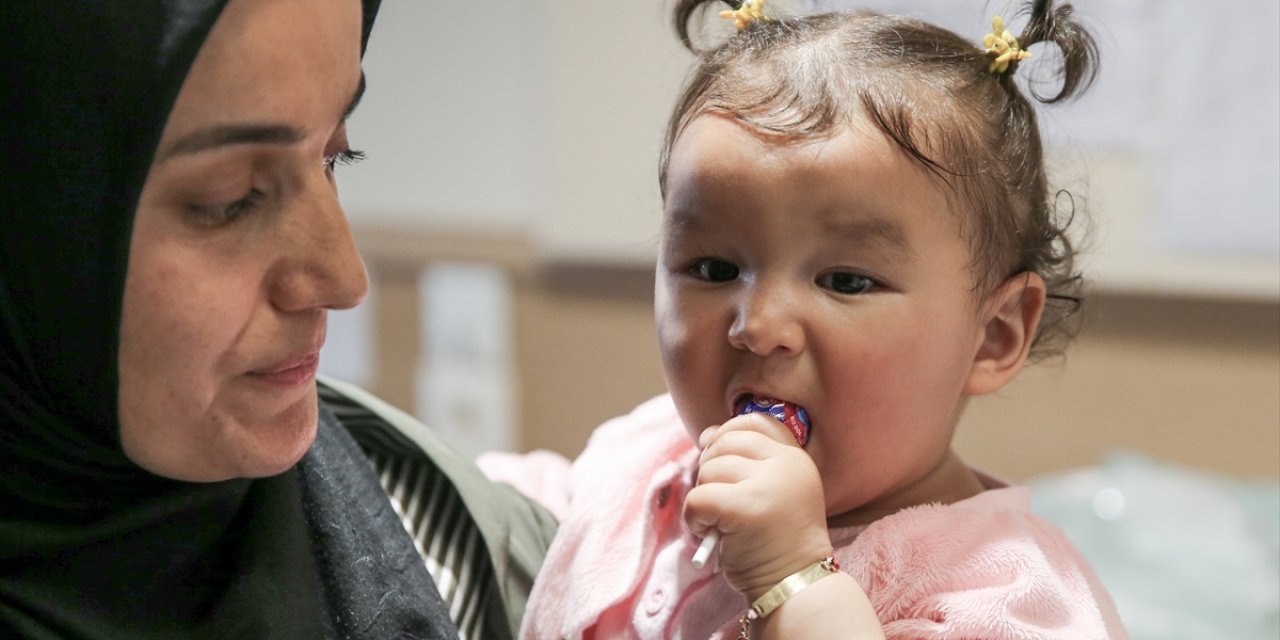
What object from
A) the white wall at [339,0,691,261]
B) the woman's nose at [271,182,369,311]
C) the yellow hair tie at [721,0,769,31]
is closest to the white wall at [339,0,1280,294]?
the white wall at [339,0,691,261]

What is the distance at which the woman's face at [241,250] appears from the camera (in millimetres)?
804

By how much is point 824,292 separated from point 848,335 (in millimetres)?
40

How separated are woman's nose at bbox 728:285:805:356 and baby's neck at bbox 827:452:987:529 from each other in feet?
0.68

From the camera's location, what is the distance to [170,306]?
83 cm

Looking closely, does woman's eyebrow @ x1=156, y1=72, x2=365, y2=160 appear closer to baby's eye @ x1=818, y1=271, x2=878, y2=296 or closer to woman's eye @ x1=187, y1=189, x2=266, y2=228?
woman's eye @ x1=187, y1=189, x2=266, y2=228

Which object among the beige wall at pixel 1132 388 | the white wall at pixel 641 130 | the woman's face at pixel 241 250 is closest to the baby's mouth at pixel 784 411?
the woman's face at pixel 241 250

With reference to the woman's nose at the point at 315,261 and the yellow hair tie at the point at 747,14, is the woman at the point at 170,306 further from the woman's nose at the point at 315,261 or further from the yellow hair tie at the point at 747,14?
the yellow hair tie at the point at 747,14

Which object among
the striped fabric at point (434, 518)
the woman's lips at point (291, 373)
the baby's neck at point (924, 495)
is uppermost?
the woman's lips at point (291, 373)

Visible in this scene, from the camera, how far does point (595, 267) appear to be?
9.06 ft

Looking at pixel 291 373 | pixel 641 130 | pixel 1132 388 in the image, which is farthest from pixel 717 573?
pixel 641 130

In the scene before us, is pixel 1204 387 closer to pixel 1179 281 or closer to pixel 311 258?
pixel 1179 281

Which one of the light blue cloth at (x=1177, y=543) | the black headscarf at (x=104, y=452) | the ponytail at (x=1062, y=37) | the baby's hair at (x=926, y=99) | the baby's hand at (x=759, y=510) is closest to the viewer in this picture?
the black headscarf at (x=104, y=452)

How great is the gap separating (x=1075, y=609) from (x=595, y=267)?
1.89 m

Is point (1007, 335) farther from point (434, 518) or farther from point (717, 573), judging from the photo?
point (434, 518)
